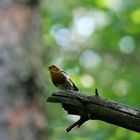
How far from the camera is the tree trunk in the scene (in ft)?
9.92

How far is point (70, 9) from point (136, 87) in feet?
5.82

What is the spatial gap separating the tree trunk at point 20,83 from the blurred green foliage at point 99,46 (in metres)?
1.65

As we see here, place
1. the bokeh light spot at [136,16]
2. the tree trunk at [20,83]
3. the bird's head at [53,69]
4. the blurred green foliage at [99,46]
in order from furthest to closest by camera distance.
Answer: the bokeh light spot at [136,16], the blurred green foliage at [99,46], the tree trunk at [20,83], the bird's head at [53,69]

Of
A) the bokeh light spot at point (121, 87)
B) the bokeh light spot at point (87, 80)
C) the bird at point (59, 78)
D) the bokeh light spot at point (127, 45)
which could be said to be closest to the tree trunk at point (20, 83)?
the bird at point (59, 78)

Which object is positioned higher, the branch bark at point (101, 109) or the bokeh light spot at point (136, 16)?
the bokeh light spot at point (136, 16)

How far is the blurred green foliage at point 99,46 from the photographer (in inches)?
214

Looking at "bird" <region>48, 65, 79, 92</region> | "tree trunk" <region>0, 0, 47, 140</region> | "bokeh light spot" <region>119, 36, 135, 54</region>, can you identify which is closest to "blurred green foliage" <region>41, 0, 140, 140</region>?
"bokeh light spot" <region>119, 36, 135, 54</region>

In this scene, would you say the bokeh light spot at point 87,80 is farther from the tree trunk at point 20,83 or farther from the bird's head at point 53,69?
the bird's head at point 53,69

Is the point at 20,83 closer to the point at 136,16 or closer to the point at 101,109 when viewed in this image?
the point at 101,109

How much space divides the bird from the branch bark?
0.02 meters

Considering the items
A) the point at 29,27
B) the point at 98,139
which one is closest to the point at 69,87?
the point at 29,27

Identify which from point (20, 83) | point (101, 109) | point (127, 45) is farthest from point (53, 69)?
point (127, 45)

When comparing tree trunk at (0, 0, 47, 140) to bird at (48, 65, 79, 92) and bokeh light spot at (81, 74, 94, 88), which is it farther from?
bokeh light spot at (81, 74, 94, 88)

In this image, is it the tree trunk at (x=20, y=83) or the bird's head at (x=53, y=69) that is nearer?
the bird's head at (x=53, y=69)
